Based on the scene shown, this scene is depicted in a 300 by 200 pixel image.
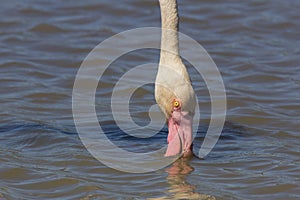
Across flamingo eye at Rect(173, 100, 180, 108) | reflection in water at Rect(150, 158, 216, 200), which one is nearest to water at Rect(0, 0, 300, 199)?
reflection in water at Rect(150, 158, 216, 200)

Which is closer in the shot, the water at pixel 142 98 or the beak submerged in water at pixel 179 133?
the water at pixel 142 98

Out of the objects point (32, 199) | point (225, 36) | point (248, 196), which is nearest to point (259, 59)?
point (225, 36)

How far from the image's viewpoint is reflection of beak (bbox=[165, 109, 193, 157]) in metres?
9.17

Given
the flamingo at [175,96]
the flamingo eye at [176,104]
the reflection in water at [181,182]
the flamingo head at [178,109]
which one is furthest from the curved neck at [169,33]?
the reflection in water at [181,182]

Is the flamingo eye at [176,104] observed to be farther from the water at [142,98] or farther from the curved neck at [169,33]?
the water at [142,98]

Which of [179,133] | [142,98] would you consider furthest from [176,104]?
[142,98]

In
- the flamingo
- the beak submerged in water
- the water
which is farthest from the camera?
the beak submerged in water

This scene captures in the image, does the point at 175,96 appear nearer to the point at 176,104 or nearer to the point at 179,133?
the point at 176,104

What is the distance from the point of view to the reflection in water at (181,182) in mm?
8516

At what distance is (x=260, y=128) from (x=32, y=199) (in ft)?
10.6

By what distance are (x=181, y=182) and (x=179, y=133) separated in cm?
59

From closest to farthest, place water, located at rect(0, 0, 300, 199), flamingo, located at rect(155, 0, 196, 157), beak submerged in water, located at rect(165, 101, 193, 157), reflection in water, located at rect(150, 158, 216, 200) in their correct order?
reflection in water, located at rect(150, 158, 216, 200) → water, located at rect(0, 0, 300, 199) → flamingo, located at rect(155, 0, 196, 157) → beak submerged in water, located at rect(165, 101, 193, 157)

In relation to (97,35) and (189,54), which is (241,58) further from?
(97,35)

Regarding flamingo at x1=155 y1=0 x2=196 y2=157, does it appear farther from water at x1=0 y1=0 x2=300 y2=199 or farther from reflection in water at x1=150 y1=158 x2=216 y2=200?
water at x1=0 y1=0 x2=300 y2=199
